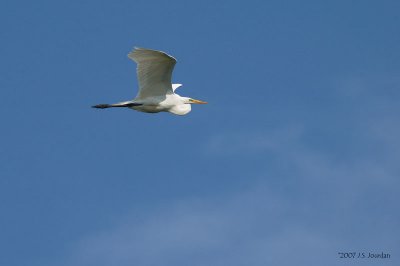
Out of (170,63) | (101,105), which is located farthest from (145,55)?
(101,105)

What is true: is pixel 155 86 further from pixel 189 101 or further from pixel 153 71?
pixel 189 101

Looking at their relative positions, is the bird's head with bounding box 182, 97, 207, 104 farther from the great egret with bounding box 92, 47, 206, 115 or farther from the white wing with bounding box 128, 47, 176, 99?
the white wing with bounding box 128, 47, 176, 99

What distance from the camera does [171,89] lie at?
2333 centimetres

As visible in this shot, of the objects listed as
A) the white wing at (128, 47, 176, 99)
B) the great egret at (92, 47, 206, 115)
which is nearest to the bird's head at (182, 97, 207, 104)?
the great egret at (92, 47, 206, 115)

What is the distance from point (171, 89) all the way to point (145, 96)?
75 centimetres

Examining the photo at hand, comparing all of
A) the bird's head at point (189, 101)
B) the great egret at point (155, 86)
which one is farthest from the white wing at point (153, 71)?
the bird's head at point (189, 101)

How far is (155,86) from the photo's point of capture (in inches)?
902

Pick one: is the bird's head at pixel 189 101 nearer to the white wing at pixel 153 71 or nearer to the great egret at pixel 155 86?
the great egret at pixel 155 86

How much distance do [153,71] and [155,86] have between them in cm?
70

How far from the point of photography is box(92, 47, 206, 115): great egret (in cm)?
2161

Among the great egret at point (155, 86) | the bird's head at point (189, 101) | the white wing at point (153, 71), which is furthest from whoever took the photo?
the bird's head at point (189, 101)

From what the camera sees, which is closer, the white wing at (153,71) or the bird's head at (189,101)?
the white wing at (153,71)

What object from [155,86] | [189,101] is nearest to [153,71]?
[155,86]

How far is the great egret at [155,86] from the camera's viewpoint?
21.6m
